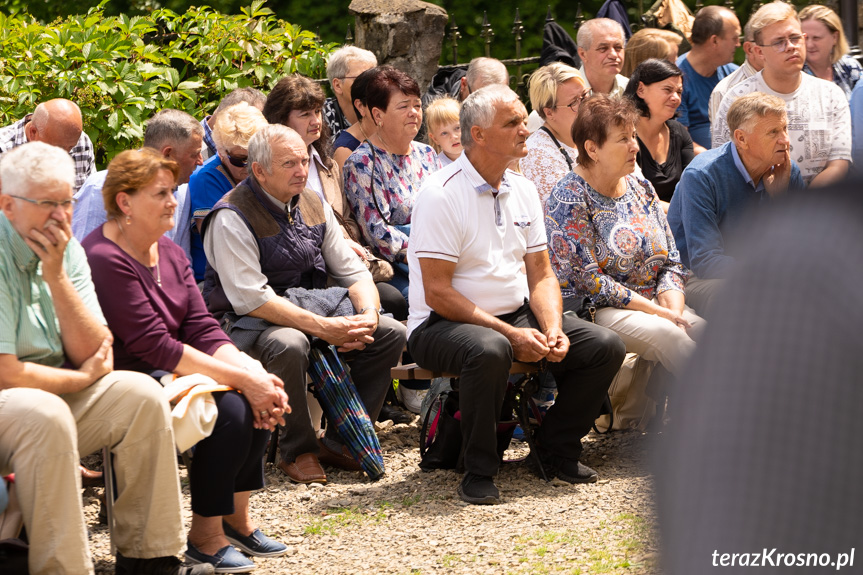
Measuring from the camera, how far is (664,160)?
23.6 ft

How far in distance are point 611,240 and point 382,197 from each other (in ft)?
4.88

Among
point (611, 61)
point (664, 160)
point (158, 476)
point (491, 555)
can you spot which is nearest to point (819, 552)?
point (158, 476)

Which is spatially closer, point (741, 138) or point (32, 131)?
point (32, 131)

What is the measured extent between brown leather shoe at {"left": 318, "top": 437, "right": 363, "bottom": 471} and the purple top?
1.44 metres

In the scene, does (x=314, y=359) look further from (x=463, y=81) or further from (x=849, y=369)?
(x=849, y=369)

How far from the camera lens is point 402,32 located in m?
8.73

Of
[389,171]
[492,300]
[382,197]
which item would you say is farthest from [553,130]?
[492,300]

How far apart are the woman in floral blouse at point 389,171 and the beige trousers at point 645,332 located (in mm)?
1369

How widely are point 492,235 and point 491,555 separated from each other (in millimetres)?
1709

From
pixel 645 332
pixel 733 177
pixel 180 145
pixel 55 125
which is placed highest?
pixel 55 125

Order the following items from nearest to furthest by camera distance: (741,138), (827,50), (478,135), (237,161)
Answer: (478,135), (237,161), (741,138), (827,50)

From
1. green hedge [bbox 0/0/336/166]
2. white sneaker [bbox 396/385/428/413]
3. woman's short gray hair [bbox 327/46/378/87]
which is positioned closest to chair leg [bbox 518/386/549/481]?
white sneaker [bbox 396/385/428/413]

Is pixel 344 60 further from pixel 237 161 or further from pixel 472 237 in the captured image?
pixel 472 237

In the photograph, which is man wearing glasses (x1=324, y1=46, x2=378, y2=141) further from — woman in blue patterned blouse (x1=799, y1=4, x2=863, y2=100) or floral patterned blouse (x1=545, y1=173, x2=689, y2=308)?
woman in blue patterned blouse (x1=799, y1=4, x2=863, y2=100)
